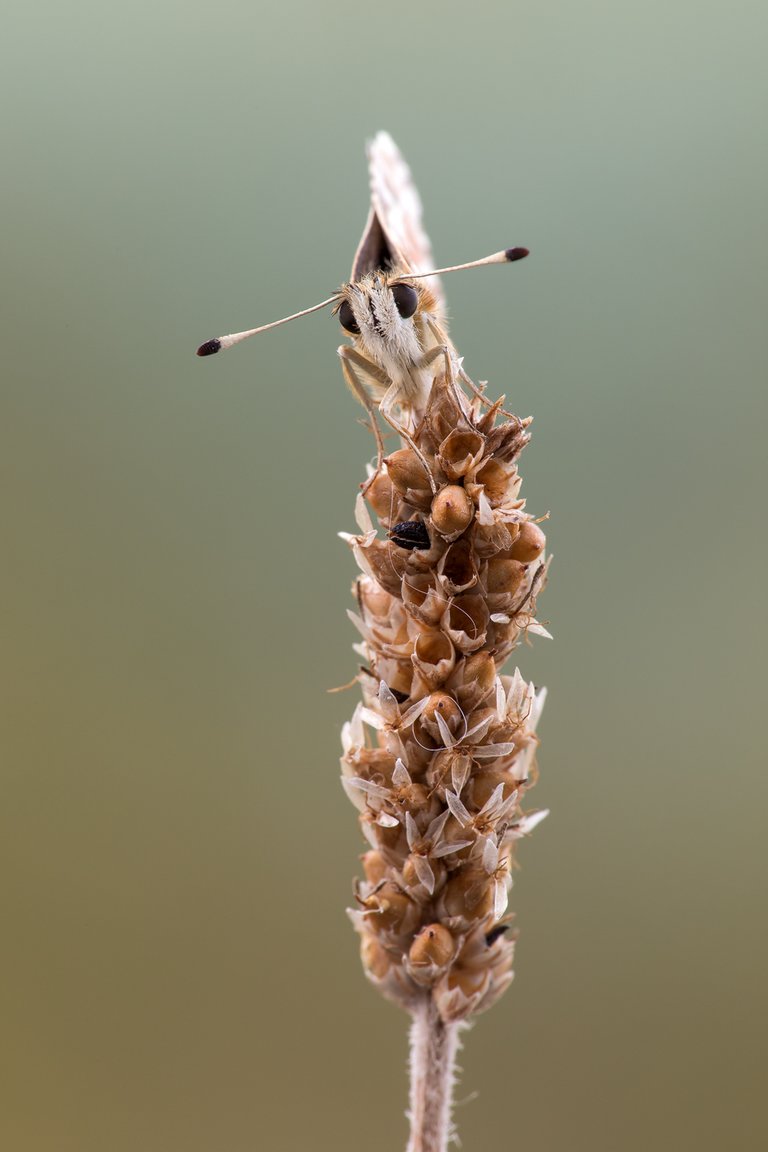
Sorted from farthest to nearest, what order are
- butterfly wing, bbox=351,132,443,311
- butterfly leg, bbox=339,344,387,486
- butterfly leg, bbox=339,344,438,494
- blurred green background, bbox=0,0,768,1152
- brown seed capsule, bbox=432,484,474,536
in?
blurred green background, bbox=0,0,768,1152, butterfly wing, bbox=351,132,443,311, butterfly leg, bbox=339,344,387,486, butterfly leg, bbox=339,344,438,494, brown seed capsule, bbox=432,484,474,536

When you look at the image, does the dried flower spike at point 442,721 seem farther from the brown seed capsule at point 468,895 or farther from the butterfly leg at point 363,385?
the butterfly leg at point 363,385

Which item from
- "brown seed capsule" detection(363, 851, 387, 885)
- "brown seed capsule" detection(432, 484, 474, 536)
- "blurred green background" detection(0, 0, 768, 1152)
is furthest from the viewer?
"blurred green background" detection(0, 0, 768, 1152)

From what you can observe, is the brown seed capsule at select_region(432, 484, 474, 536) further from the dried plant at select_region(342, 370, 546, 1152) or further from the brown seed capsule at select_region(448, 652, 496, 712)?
the brown seed capsule at select_region(448, 652, 496, 712)

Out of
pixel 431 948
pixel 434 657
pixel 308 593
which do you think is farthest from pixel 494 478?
pixel 308 593

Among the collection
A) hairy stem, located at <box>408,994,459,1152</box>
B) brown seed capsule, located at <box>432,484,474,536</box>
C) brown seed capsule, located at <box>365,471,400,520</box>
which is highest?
brown seed capsule, located at <box>365,471,400,520</box>

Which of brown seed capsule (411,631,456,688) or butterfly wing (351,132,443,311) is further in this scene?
butterfly wing (351,132,443,311)

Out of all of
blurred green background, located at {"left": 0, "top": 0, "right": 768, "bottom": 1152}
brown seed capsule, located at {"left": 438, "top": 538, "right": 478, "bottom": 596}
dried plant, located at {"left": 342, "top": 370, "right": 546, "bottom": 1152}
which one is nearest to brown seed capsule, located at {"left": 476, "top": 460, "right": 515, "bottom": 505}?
dried plant, located at {"left": 342, "top": 370, "right": 546, "bottom": 1152}

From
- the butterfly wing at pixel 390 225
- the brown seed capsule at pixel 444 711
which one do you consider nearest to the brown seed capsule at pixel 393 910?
the brown seed capsule at pixel 444 711

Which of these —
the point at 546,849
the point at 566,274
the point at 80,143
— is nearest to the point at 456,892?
the point at 546,849
